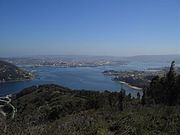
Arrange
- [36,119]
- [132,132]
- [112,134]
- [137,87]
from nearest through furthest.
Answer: [36,119] → [132,132] → [112,134] → [137,87]

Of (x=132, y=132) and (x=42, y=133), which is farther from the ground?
(x=42, y=133)

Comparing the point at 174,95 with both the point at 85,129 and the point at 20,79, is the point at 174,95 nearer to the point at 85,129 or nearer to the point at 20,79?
the point at 85,129

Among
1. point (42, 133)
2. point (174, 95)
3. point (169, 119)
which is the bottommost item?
point (174, 95)

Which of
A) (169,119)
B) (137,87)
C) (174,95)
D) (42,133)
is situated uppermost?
(42,133)

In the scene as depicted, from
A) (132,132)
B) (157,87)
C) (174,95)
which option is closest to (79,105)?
(157,87)

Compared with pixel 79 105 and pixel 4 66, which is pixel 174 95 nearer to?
pixel 79 105


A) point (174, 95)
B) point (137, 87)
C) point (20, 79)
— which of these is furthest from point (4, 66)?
point (174, 95)

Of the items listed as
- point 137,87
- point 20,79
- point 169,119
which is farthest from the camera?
point 20,79

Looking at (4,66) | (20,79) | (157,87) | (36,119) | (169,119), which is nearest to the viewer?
(36,119)

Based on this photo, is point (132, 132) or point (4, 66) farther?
point (4, 66)
